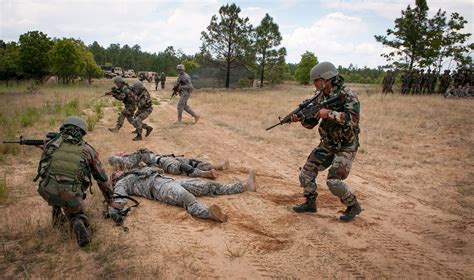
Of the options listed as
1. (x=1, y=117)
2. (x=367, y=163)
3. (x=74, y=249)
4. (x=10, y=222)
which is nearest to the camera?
(x=74, y=249)

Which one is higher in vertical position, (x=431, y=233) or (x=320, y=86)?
(x=320, y=86)

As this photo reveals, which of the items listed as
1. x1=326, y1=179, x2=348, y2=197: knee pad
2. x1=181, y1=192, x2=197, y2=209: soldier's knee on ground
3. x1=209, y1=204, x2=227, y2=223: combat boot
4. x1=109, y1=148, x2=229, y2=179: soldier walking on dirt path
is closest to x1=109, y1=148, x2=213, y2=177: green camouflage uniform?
x1=109, y1=148, x2=229, y2=179: soldier walking on dirt path

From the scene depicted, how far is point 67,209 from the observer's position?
3.63 m

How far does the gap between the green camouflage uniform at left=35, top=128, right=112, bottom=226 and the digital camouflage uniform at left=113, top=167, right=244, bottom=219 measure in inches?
34.0

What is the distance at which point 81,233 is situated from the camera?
3.58 meters

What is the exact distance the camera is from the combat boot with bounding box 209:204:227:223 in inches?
162

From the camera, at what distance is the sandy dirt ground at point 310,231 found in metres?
3.34

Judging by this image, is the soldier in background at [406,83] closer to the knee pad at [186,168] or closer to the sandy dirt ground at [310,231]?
the sandy dirt ground at [310,231]

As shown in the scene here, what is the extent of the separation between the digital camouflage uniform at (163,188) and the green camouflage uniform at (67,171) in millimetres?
863

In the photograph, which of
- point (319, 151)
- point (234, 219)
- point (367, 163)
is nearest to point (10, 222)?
point (234, 219)

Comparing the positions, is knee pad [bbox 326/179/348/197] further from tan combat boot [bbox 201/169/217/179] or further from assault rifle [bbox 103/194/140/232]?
assault rifle [bbox 103/194/140/232]

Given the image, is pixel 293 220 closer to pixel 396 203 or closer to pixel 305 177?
pixel 305 177

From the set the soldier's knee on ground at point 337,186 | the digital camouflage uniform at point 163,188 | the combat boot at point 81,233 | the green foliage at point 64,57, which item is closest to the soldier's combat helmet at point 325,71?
the soldier's knee on ground at point 337,186

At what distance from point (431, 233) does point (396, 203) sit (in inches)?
40.0
